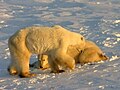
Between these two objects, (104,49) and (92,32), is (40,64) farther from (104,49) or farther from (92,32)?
(92,32)

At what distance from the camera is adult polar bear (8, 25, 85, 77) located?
867 cm

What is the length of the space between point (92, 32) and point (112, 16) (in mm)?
4061

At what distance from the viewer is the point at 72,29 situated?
618 inches

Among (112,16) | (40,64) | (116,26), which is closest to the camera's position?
(40,64)

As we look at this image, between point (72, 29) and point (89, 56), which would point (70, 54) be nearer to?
point (89, 56)

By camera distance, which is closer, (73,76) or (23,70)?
(73,76)

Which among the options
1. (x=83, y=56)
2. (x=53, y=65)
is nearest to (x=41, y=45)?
(x=53, y=65)

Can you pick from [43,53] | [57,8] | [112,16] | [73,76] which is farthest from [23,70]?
[57,8]

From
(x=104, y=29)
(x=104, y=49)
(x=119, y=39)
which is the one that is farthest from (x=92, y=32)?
(x=104, y=49)

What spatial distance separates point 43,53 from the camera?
889cm

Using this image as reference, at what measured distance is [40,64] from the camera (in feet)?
31.2

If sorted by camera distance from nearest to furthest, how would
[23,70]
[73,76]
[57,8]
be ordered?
[73,76] < [23,70] < [57,8]

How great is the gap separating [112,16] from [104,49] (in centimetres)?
744

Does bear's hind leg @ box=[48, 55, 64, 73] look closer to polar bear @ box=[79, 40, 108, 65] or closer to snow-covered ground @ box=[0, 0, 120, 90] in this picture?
snow-covered ground @ box=[0, 0, 120, 90]
